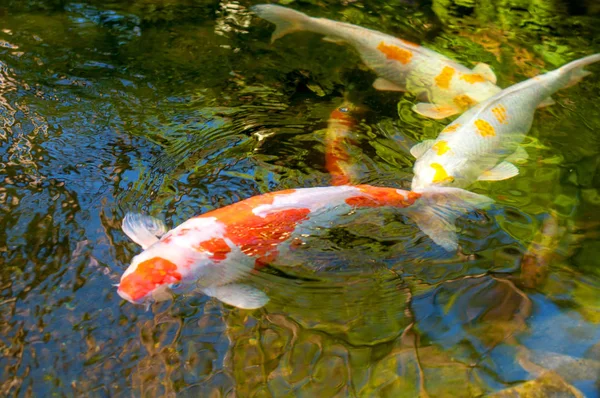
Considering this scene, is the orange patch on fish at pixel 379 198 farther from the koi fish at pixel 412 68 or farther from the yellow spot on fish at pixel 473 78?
the yellow spot on fish at pixel 473 78

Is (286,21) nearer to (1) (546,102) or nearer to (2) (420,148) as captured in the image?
(2) (420,148)

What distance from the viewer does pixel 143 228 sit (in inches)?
117

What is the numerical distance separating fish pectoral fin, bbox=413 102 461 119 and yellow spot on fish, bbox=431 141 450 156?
0.82 meters

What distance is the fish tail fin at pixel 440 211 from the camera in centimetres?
317

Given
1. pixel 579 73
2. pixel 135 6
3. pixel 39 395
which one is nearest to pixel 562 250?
pixel 579 73

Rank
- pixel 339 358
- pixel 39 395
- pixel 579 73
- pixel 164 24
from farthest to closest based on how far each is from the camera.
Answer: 1. pixel 164 24
2. pixel 579 73
3. pixel 339 358
4. pixel 39 395

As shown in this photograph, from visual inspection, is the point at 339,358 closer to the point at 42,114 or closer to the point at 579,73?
the point at 42,114

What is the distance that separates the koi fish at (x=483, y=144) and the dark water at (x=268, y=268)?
160 millimetres

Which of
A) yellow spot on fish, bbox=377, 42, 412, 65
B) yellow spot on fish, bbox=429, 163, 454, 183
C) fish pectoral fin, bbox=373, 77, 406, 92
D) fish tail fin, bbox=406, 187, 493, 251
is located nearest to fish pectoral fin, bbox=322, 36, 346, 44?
yellow spot on fish, bbox=377, 42, 412, 65

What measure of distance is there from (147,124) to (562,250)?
2737 millimetres

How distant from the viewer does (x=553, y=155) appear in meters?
4.11

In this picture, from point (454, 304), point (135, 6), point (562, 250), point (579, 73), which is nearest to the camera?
point (454, 304)

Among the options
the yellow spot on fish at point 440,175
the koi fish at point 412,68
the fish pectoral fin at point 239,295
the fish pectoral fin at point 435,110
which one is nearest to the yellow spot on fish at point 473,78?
the koi fish at point 412,68

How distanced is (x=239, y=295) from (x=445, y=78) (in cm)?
291
